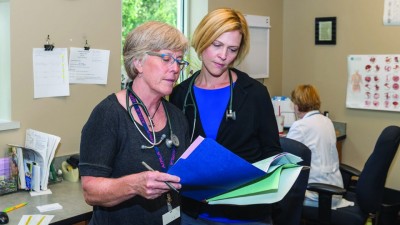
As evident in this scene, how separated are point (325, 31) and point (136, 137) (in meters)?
2.93

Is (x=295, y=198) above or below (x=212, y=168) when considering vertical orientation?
below

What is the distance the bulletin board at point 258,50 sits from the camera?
12.4 ft

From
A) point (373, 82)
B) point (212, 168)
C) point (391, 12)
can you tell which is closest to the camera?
point (212, 168)

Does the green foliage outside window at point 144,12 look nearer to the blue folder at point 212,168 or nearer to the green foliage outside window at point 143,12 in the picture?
the green foliage outside window at point 143,12

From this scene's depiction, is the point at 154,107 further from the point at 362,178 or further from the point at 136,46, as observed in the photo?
the point at 362,178

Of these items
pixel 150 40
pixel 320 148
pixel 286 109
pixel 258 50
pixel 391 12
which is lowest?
pixel 320 148

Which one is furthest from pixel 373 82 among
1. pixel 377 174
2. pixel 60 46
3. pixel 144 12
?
pixel 60 46

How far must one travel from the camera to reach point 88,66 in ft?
8.25

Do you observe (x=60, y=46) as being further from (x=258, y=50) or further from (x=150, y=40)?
(x=258, y=50)

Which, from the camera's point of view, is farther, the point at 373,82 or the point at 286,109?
the point at 286,109

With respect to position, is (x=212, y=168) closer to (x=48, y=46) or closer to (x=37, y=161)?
(x=37, y=161)

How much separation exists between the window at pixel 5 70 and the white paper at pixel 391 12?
2.70 metres

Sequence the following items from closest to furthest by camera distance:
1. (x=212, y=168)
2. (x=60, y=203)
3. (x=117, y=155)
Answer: (x=212, y=168) → (x=117, y=155) → (x=60, y=203)

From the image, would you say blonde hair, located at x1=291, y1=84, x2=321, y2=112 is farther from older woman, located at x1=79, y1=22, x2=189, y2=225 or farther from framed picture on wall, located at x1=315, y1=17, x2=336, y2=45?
older woman, located at x1=79, y1=22, x2=189, y2=225
